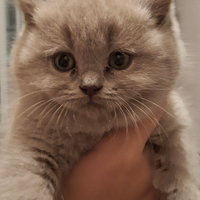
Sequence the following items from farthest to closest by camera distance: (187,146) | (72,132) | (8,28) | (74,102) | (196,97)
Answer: (196,97)
(8,28)
(187,146)
(72,132)
(74,102)

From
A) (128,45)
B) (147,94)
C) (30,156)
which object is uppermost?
(128,45)

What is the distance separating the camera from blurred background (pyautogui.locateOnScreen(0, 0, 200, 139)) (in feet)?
3.25

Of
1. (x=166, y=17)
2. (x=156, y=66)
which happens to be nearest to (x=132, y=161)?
(x=156, y=66)

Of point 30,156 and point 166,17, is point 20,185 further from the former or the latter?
point 166,17

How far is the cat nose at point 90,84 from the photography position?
67 centimetres

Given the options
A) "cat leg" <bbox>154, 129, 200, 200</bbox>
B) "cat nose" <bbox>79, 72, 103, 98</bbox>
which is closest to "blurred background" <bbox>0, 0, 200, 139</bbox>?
"cat leg" <bbox>154, 129, 200, 200</bbox>

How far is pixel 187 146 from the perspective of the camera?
959mm

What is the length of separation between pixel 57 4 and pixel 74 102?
37 centimetres

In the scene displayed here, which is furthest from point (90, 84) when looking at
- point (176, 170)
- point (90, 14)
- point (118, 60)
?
point (176, 170)

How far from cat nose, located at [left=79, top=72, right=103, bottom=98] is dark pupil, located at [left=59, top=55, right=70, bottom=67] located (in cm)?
10

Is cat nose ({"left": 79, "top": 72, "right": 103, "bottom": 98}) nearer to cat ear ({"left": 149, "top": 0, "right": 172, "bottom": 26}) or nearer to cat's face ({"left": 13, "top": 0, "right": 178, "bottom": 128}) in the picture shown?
cat's face ({"left": 13, "top": 0, "right": 178, "bottom": 128})

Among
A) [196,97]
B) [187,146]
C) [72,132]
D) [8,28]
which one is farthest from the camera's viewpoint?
[196,97]

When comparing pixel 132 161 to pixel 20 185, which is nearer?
pixel 20 185

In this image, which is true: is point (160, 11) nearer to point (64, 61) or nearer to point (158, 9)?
point (158, 9)
